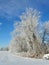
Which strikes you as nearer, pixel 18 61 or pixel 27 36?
pixel 18 61

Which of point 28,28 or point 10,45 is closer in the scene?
point 28,28

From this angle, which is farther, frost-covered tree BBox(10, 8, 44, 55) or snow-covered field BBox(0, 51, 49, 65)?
frost-covered tree BBox(10, 8, 44, 55)

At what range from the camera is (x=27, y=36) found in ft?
40.1

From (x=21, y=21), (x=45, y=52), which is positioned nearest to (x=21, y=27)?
(x=21, y=21)

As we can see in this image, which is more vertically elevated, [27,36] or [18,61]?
[27,36]

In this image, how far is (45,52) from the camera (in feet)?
40.5

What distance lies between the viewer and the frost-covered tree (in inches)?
474

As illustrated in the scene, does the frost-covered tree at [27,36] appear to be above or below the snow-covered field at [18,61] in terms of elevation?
above

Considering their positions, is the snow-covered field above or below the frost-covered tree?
below

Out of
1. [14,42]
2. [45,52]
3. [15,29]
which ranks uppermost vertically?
[15,29]

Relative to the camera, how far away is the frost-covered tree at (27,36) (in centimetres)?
1203

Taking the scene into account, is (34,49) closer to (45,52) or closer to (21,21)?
(45,52)

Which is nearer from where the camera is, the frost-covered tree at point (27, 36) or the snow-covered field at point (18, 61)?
the snow-covered field at point (18, 61)

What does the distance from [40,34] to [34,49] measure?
3.52 feet
